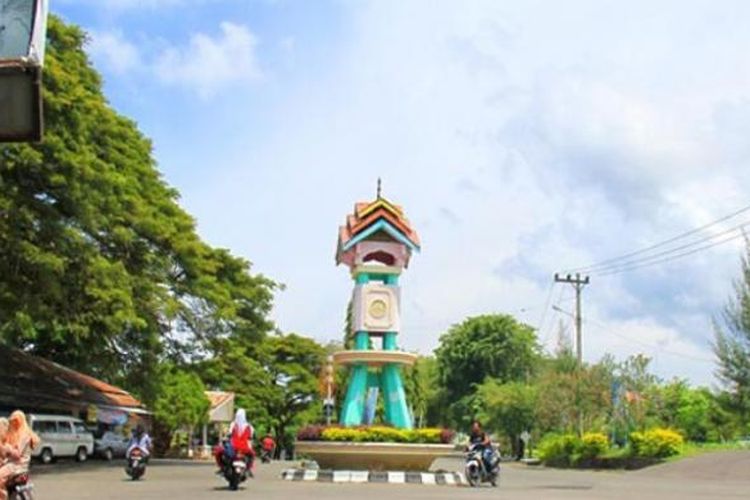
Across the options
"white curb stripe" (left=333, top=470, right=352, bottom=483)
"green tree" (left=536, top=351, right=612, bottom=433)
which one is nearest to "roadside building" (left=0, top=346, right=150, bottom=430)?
"white curb stripe" (left=333, top=470, right=352, bottom=483)

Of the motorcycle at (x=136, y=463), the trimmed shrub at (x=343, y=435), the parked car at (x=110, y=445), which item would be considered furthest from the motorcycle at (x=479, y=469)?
the parked car at (x=110, y=445)

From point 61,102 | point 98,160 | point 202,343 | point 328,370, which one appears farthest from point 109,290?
point 328,370

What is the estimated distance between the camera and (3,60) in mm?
2637

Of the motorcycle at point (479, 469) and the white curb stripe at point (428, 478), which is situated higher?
the motorcycle at point (479, 469)

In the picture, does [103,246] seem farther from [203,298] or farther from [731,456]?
[731,456]

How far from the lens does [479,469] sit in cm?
2130

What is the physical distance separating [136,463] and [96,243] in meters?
6.14

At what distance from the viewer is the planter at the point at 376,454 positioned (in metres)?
23.0

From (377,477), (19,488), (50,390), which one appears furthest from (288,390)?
(19,488)

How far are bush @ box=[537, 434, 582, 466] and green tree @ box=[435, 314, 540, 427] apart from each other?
924 inches

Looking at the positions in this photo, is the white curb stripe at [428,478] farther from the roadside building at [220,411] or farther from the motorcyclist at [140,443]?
the roadside building at [220,411]

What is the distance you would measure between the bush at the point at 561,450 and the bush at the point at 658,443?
12.0ft

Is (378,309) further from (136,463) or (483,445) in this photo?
(136,463)

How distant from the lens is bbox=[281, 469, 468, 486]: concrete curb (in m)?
21.9
